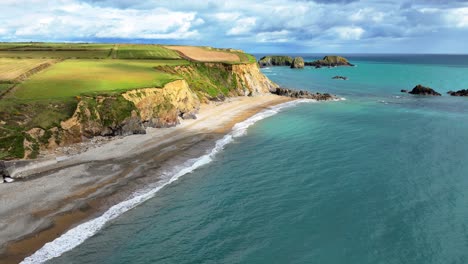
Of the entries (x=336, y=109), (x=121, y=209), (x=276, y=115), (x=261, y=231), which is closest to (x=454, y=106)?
(x=336, y=109)

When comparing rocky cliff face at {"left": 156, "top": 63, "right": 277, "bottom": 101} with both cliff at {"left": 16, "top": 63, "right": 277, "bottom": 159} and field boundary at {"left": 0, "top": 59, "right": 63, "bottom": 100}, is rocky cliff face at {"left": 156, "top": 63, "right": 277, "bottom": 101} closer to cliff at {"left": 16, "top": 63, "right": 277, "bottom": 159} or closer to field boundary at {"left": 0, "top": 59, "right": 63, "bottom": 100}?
cliff at {"left": 16, "top": 63, "right": 277, "bottom": 159}

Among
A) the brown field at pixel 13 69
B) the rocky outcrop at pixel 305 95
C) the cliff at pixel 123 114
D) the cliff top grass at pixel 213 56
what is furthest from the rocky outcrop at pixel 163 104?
the rocky outcrop at pixel 305 95

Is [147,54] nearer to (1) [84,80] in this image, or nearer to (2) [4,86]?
(1) [84,80]

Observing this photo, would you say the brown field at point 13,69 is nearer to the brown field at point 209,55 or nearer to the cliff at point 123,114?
the cliff at point 123,114

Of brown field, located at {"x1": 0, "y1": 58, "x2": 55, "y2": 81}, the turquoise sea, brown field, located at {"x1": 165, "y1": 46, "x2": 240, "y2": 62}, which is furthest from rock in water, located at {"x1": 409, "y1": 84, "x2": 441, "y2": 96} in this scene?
brown field, located at {"x1": 0, "y1": 58, "x2": 55, "y2": 81}

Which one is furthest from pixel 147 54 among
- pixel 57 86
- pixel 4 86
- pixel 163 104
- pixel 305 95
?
pixel 4 86

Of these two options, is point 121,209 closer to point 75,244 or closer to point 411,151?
point 75,244
